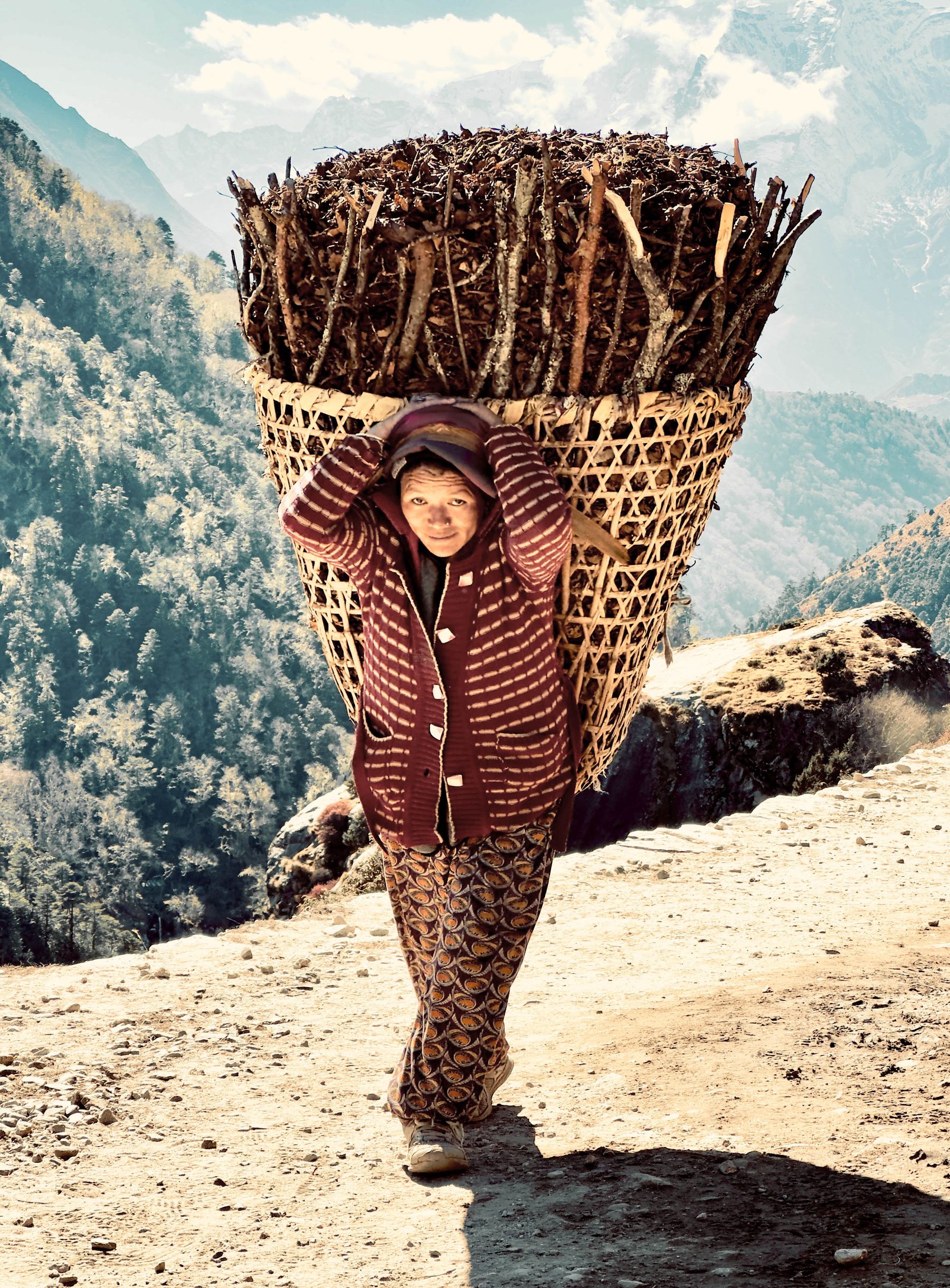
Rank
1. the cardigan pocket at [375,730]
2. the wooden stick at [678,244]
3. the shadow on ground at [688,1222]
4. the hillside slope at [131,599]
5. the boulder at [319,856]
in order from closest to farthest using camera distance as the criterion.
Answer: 1. the shadow on ground at [688,1222]
2. the wooden stick at [678,244]
3. the cardigan pocket at [375,730]
4. the boulder at [319,856]
5. the hillside slope at [131,599]

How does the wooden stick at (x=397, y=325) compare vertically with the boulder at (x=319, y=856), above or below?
above

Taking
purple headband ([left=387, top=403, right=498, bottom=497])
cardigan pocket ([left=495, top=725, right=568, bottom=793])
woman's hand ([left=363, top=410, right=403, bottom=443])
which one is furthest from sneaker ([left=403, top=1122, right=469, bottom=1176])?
woman's hand ([left=363, top=410, right=403, bottom=443])

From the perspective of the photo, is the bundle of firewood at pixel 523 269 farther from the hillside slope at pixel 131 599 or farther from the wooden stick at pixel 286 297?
the hillside slope at pixel 131 599

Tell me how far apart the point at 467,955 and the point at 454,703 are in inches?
24.7

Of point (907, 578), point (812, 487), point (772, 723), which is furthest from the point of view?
point (812, 487)

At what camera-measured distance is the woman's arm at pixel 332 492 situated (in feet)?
8.88

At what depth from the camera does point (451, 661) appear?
282cm

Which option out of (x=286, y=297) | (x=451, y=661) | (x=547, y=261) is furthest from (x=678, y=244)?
(x=451, y=661)

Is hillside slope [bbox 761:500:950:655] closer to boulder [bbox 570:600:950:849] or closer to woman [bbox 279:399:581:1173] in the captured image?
boulder [bbox 570:600:950:849]

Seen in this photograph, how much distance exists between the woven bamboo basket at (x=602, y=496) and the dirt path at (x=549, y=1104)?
0.97 m

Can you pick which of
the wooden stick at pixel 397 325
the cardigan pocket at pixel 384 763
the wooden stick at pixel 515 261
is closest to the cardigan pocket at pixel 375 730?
the cardigan pocket at pixel 384 763

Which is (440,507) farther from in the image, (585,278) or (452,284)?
(585,278)

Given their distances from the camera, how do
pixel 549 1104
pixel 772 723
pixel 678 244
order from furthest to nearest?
1. pixel 772 723
2. pixel 549 1104
3. pixel 678 244

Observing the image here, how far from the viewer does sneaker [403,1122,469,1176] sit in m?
2.87
